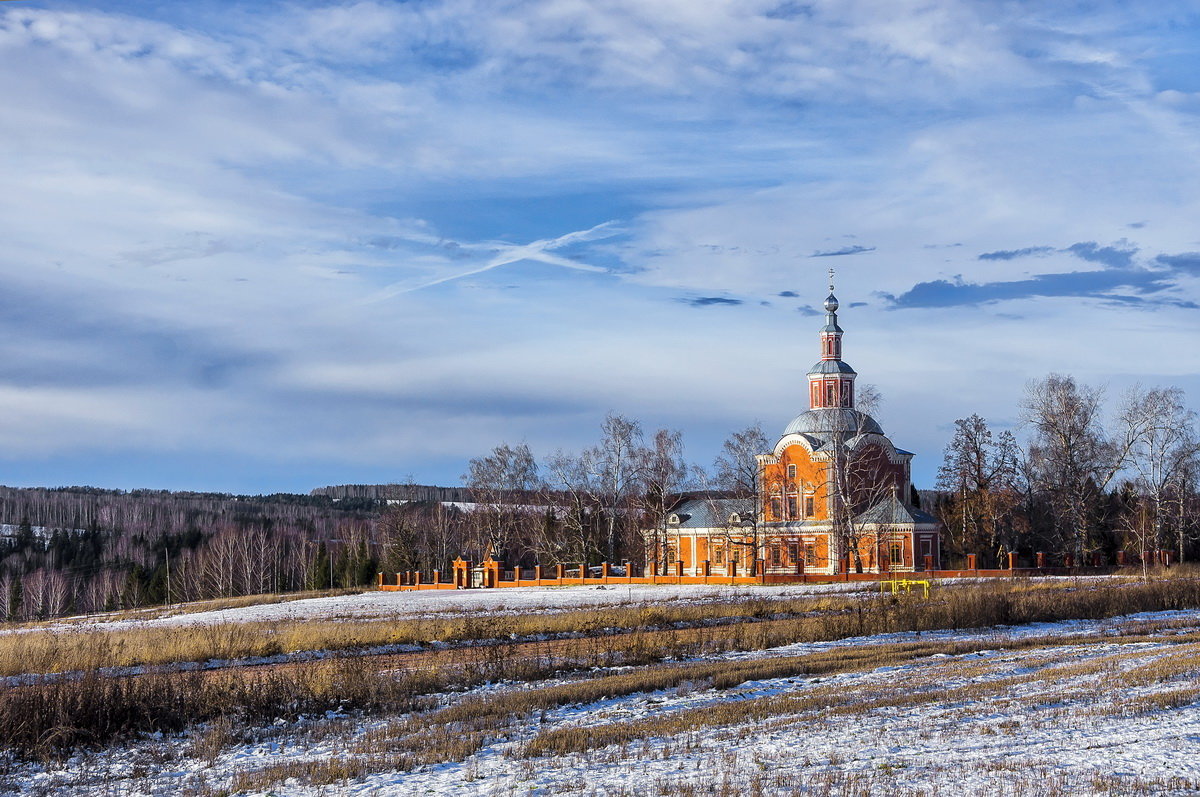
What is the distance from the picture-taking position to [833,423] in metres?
67.1

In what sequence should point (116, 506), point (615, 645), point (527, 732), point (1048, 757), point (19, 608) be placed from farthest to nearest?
point (116, 506), point (19, 608), point (615, 645), point (527, 732), point (1048, 757)

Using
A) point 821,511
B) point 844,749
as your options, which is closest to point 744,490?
point 821,511

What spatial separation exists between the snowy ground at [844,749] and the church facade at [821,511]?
42910mm

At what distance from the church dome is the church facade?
0.18ft

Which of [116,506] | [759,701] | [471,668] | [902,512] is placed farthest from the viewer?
[116,506]

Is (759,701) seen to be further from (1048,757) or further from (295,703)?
(295,703)

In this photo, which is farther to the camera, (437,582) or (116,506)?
(116,506)

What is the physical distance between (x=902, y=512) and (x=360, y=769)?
52.4 m

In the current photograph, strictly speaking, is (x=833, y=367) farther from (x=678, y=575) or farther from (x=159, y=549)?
(x=159, y=549)

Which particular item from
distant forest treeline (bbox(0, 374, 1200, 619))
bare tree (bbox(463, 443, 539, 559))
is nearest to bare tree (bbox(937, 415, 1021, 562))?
distant forest treeline (bbox(0, 374, 1200, 619))

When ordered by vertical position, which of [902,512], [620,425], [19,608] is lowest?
[19,608]

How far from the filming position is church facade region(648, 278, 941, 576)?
60.6 m

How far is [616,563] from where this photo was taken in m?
70.2

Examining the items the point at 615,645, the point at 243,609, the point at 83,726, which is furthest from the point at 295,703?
the point at 243,609
